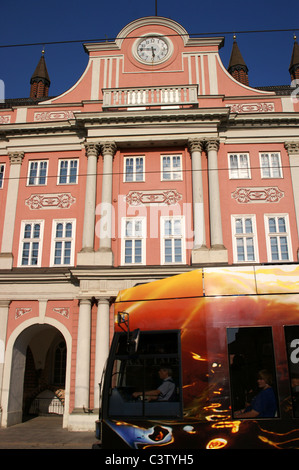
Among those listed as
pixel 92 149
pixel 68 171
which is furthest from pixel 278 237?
pixel 68 171

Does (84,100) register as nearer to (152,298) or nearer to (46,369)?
(46,369)

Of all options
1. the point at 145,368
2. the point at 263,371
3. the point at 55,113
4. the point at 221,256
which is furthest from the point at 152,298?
the point at 55,113

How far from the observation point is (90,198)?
18.5m

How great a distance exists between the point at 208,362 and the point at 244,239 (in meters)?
12.0

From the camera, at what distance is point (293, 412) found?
643 cm

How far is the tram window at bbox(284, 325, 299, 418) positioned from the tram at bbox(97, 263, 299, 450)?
0.05 feet

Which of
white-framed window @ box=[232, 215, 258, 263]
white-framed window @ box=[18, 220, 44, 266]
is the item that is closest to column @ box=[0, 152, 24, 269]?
white-framed window @ box=[18, 220, 44, 266]

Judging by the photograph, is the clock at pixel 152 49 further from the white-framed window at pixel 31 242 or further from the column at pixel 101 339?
the column at pixel 101 339

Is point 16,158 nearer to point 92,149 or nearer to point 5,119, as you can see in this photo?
point 5,119

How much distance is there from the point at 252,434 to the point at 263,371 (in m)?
1.00

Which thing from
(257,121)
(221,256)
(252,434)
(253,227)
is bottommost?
(252,434)

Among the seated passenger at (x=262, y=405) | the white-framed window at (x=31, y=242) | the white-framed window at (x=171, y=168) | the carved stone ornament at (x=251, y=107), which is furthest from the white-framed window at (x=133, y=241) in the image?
the seated passenger at (x=262, y=405)
